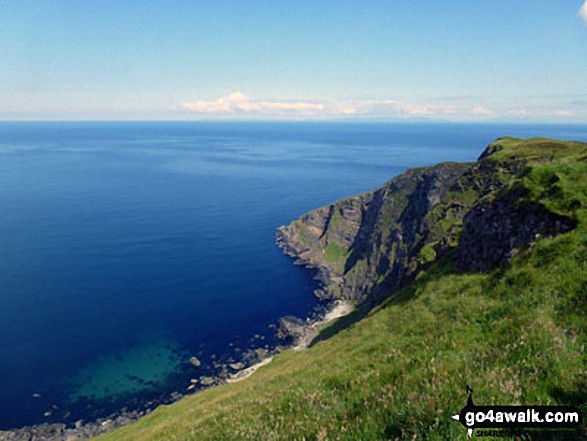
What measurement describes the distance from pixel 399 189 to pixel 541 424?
524 feet

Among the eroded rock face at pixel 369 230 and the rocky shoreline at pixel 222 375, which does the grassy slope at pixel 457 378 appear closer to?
the rocky shoreline at pixel 222 375

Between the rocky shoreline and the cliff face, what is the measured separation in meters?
18.5

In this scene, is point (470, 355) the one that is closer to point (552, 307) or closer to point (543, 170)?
point (552, 307)

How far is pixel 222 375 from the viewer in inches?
3396

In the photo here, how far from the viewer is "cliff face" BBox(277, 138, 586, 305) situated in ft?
104

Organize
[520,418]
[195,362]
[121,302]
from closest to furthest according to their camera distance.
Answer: [520,418], [195,362], [121,302]

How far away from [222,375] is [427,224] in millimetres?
69323

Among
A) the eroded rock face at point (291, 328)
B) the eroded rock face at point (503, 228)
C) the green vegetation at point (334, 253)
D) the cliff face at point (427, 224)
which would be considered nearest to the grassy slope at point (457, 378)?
the eroded rock face at point (503, 228)

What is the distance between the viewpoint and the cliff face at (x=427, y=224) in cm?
3173

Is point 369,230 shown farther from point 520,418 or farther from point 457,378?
point 520,418

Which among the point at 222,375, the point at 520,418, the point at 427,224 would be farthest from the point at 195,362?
the point at 520,418

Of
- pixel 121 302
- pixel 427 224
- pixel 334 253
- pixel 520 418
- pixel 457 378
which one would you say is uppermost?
pixel 520 418

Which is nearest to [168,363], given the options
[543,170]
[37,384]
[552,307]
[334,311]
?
[37,384]

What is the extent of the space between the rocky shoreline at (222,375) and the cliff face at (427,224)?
1846 cm
